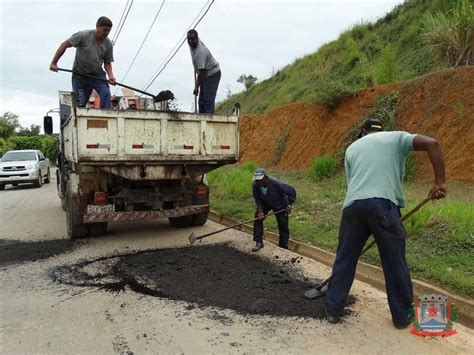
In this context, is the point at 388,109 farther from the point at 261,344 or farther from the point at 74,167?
the point at 261,344

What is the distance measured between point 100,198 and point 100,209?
185 millimetres

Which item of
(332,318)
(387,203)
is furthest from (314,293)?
(387,203)

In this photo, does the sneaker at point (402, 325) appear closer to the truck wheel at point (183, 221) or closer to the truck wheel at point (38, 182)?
the truck wheel at point (183, 221)

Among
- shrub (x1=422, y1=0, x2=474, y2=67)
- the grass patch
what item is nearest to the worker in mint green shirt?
the grass patch

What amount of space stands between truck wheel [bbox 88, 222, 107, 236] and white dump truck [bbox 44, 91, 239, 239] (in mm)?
18

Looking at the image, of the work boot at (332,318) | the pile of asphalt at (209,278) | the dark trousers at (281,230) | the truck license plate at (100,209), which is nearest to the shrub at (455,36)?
the dark trousers at (281,230)

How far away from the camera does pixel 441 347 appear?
355cm

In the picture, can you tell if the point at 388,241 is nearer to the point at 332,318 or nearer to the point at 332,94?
the point at 332,318

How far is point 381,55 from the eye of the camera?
51.4 feet

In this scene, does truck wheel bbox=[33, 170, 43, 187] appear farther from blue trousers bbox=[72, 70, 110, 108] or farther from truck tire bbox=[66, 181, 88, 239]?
truck tire bbox=[66, 181, 88, 239]

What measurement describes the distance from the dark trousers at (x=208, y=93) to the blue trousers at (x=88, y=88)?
168 cm

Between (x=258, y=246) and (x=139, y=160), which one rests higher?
(x=139, y=160)

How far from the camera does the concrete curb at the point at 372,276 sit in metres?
4.18

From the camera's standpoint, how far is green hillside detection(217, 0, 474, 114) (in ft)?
38.5
